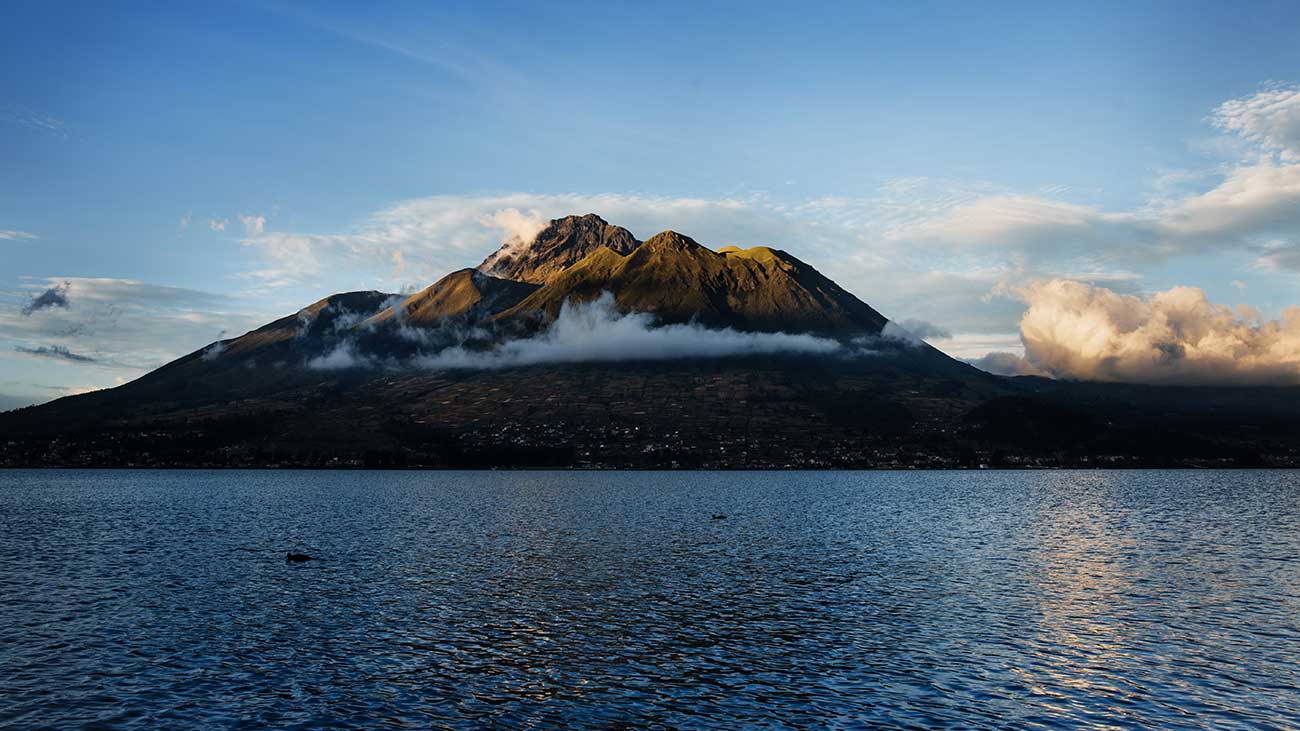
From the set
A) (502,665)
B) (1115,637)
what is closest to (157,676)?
(502,665)

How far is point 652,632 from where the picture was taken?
60.3 m

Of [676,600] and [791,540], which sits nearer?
[676,600]

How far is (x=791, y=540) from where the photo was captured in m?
122

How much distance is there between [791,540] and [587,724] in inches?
3375

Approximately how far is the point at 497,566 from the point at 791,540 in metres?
47.1

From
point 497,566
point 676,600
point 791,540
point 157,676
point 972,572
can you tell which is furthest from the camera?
point 791,540

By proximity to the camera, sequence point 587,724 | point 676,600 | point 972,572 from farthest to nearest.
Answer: point 972,572
point 676,600
point 587,724

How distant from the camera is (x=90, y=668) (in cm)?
5006

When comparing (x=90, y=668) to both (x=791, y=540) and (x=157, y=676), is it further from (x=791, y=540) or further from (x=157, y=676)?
(x=791, y=540)

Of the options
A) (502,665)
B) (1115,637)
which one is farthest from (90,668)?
Result: (1115,637)

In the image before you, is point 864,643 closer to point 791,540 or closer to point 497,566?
point 497,566

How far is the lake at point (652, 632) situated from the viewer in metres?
42.9

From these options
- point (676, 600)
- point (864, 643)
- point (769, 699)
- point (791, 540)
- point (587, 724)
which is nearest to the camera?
point (587, 724)

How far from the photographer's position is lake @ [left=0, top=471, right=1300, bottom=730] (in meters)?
42.9
